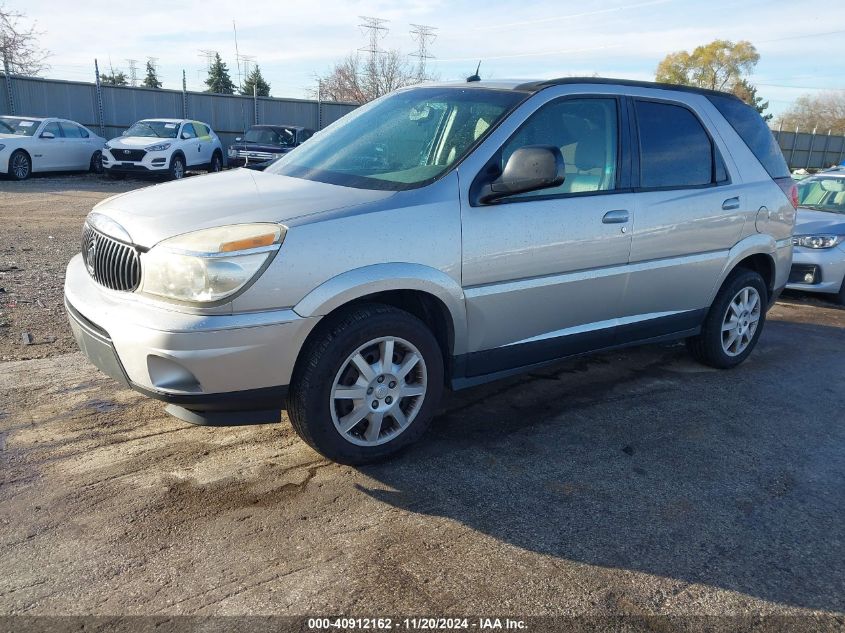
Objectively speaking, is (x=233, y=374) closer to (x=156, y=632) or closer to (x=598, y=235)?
(x=156, y=632)

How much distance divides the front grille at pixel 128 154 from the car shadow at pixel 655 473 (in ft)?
52.6

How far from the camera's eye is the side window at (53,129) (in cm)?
1773

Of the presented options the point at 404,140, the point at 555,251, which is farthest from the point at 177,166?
the point at 555,251

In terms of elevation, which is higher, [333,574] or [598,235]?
[598,235]

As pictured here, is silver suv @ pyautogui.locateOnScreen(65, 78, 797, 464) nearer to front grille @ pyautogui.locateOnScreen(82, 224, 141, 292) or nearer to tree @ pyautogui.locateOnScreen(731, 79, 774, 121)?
front grille @ pyautogui.locateOnScreen(82, 224, 141, 292)

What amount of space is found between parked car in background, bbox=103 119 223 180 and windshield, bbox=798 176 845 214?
1423cm

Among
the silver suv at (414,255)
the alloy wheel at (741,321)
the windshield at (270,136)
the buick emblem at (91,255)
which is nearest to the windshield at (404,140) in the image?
the silver suv at (414,255)

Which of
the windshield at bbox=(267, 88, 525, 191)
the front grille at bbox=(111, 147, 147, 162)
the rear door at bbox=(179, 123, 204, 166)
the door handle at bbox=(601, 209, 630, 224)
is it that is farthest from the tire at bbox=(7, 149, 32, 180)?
the door handle at bbox=(601, 209, 630, 224)

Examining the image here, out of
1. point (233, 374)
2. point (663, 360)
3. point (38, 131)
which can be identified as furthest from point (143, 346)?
point (38, 131)

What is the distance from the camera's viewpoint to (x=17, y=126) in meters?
17.2

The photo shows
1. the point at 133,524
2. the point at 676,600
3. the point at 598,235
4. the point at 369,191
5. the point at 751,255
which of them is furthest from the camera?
the point at 751,255

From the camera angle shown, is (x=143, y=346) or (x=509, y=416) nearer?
(x=143, y=346)

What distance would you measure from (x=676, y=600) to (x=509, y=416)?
178 centimetres

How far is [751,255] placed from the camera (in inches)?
211
